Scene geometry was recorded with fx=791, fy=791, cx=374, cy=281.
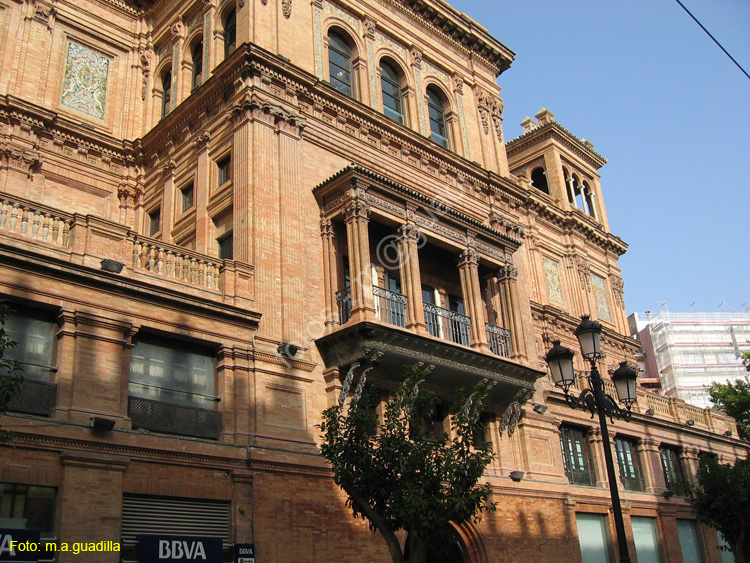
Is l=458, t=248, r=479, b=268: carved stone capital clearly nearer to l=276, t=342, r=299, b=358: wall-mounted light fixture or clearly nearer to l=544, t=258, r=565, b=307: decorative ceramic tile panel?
l=276, t=342, r=299, b=358: wall-mounted light fixture

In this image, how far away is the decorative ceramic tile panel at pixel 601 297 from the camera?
36812 mm

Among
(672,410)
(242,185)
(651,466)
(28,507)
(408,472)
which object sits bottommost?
(28,507)

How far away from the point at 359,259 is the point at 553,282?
697 inches

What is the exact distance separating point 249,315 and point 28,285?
4.79 metres

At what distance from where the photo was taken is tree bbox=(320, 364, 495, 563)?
13.6m

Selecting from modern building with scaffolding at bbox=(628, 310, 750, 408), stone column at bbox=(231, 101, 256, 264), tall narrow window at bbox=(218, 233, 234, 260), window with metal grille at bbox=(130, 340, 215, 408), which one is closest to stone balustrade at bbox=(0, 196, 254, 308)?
stone column at bbox=(231, 101, 256, 264)

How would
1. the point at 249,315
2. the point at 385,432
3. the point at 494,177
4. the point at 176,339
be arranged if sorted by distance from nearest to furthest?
the point at 385,432
the point at 176,339
the point at 249,315
the point at 494,177

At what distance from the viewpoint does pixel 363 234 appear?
64.3 feet

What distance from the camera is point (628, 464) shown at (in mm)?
29469

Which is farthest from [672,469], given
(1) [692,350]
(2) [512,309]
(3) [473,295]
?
(1) [692,350]

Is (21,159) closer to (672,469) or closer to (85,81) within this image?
(85,81)

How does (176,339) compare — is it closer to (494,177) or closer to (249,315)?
(249,315)

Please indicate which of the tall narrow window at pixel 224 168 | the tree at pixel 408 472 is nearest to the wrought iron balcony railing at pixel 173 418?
the tree at pixel 408 472

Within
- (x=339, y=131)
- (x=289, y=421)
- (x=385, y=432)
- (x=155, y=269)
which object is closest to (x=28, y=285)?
(x=155, y=269)
